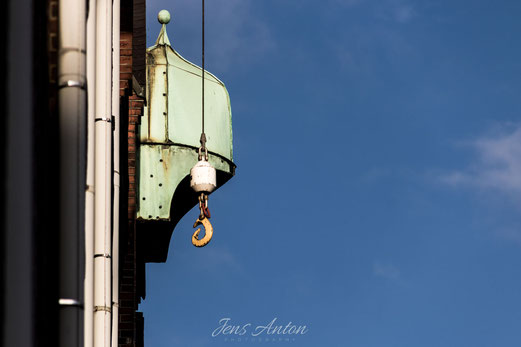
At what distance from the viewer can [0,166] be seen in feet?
18.0

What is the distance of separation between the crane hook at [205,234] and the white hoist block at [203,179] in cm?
44

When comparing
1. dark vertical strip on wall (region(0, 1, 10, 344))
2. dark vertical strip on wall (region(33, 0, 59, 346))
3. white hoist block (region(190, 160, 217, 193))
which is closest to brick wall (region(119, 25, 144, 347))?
white hoist block (region(190, 160, 217, 193))

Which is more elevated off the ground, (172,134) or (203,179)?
(172,134)

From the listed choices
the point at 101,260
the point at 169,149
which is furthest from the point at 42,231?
the point at 169,149

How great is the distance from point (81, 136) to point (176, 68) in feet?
41.8

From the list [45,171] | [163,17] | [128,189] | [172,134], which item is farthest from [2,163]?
[163,17]

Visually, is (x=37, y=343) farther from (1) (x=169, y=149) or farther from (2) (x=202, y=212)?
(1) (x=169, y=149)

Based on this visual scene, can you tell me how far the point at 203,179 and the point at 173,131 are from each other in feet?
7.67

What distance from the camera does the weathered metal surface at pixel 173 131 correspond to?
746 inches

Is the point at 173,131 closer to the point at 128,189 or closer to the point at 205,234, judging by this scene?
the point at 128,189

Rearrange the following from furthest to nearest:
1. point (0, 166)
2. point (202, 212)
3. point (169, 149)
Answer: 1. point (169, 149)
2. point (202, 212)
3. point (0, 166)

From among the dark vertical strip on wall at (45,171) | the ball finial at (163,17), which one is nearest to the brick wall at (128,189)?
the ball finial at (163,17)

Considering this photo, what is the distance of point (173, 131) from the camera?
19203 mm

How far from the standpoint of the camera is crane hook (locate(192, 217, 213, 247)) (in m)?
16.8
